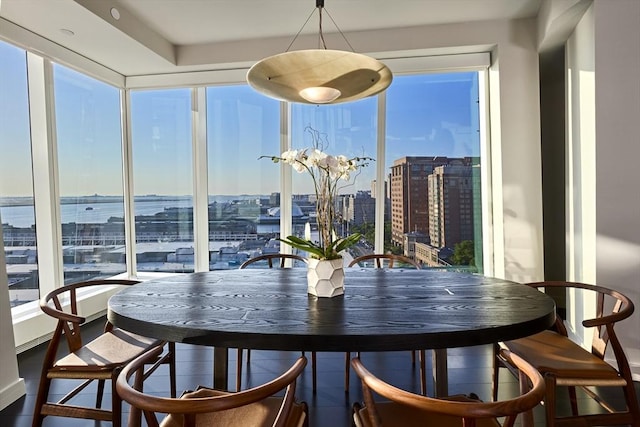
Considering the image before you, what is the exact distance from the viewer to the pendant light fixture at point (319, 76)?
5.86 feet

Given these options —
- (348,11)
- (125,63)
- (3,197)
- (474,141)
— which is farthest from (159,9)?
(474,141)

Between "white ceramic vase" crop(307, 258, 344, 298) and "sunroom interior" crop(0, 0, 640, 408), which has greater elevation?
"sunroom interior" crop(0, 0, 640, 408)

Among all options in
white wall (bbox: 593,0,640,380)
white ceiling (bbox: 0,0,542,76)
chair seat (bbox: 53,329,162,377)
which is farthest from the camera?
white ceiling (bbox: 0,0,542,76)

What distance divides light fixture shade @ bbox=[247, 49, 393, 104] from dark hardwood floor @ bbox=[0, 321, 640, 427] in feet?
5.62

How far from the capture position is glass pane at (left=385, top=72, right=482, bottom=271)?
392 cm

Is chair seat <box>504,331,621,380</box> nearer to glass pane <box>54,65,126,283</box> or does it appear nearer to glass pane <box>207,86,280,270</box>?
glass pane <box>207,86,280,270</box>

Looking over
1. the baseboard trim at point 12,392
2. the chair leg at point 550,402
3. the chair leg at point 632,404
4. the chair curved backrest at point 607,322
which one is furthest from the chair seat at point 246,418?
the baseboard trim at point 12,392

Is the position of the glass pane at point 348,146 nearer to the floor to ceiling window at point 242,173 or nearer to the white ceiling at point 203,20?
the floor to ceiling window at point 242,173

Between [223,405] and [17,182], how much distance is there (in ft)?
10.7

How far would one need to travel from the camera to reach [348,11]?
3.27 metres

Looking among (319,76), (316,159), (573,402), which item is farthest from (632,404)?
(319,76)

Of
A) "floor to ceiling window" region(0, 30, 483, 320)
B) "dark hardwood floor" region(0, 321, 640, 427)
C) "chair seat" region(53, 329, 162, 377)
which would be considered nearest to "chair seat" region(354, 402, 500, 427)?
"dark hardwood floor" region(0, 321, 640, 427)

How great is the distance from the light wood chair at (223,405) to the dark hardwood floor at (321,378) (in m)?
0.83

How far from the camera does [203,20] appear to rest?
3.41m
